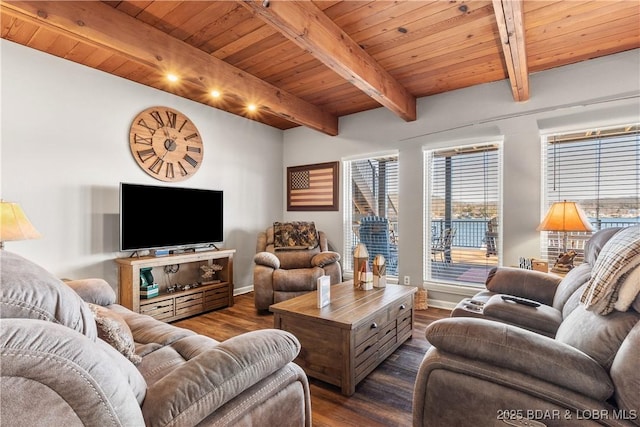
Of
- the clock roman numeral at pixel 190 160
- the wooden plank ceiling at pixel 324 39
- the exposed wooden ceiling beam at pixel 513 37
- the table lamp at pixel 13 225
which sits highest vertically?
the wooden plank ceiling at pixel 324 39

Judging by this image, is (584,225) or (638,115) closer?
(584,225)

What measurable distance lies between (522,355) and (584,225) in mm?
2029

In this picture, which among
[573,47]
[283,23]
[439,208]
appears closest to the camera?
[283,23]

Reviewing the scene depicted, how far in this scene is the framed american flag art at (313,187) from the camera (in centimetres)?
456

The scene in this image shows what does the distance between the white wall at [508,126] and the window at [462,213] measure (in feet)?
0.38

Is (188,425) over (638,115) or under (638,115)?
under

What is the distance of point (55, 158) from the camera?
277 centimetres

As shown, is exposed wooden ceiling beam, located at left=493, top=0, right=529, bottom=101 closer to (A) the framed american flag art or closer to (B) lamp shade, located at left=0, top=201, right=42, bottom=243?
(A) the framed american flag art

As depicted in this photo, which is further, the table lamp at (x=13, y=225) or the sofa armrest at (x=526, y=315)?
the table lamp at (x=13, y=225)

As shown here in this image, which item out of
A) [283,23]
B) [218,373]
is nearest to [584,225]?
[283,23]

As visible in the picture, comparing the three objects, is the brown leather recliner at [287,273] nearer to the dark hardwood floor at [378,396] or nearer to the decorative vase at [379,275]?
the dark hardwood floor at [378,396]

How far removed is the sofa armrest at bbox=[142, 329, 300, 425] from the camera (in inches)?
34.4

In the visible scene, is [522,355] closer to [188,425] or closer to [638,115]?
[188,425]

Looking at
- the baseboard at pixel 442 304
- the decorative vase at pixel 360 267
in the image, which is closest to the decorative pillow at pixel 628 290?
the decorative vase at pixel 360 267
